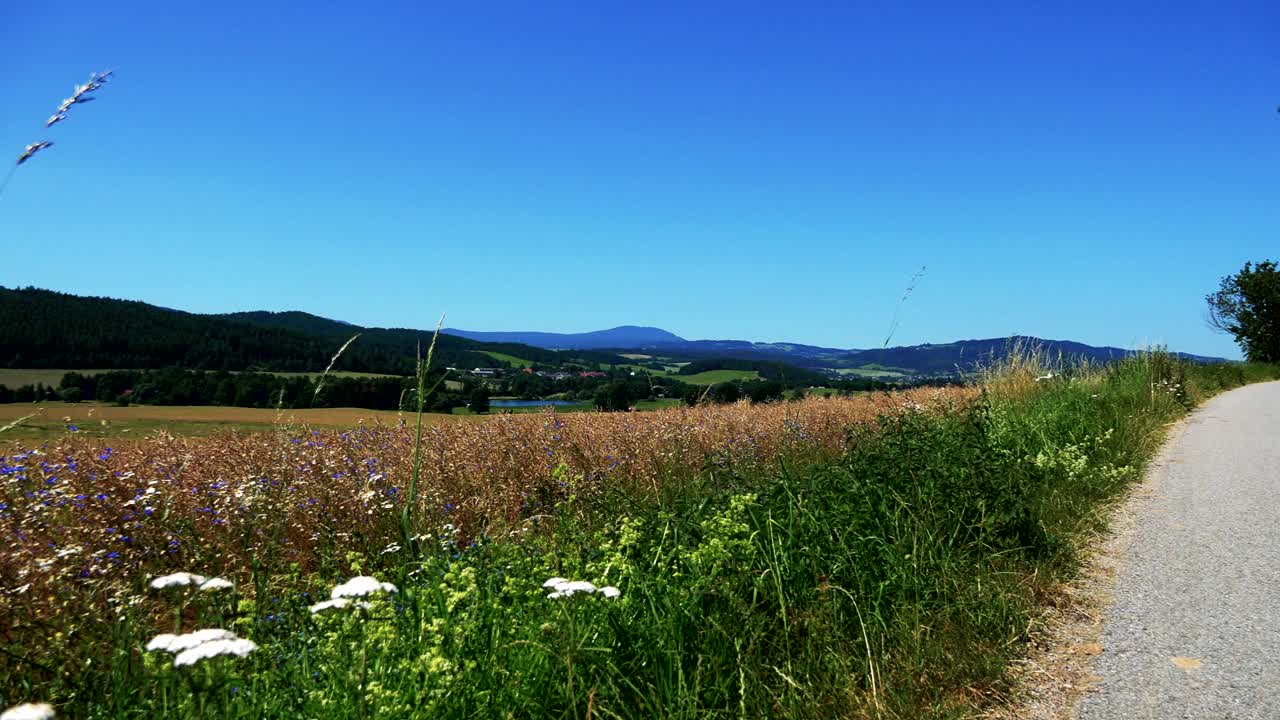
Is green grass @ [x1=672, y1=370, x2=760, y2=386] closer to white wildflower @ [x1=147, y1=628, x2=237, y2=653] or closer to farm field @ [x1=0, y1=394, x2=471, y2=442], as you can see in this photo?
→ farm field @ [x1=0, y1=394, x2=471, y2=442]

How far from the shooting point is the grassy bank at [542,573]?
99.0 inches

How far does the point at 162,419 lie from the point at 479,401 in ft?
12.3

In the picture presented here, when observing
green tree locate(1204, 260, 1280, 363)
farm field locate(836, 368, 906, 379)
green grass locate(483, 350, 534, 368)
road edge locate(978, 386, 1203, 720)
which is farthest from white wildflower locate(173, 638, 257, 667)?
green tree locate(1204, 260, 1280, 363)

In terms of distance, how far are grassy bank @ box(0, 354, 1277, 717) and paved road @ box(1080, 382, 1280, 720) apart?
410 millimetres

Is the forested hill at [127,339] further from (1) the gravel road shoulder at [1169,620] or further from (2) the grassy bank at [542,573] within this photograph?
(1) the gravel road shoulder at [1169,620]

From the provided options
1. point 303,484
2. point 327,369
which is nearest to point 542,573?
point 327,369

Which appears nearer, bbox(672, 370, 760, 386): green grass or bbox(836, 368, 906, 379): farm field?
bbox(672, 370, 760, 386): green grass

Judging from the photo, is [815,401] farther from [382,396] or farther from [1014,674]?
[1014,674]

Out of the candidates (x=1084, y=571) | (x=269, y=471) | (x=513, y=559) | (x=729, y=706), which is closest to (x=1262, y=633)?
(x=1084, y=571)

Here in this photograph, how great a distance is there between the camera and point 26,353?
17391 mm

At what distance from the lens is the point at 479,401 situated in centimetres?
992

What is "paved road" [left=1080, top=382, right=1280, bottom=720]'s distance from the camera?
9.36 feet

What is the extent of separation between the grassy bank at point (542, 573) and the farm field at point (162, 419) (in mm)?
468

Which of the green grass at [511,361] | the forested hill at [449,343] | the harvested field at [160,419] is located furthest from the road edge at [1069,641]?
the green grass at [511,361]
